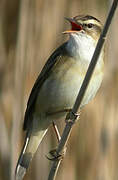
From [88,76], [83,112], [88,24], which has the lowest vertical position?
[83,112]

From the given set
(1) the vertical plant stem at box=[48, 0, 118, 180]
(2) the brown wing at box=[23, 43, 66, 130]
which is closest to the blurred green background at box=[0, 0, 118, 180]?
(2) the brown wing at box=[23, 43, 66, 130]

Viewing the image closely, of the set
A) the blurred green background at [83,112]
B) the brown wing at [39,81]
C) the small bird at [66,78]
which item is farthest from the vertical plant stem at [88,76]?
the blurred green background at [83,112]

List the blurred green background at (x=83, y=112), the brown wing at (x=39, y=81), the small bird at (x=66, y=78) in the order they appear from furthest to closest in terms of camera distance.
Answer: the blurred green background at (x=83, y=112) → the brown wing at (x=39, y=81) → the small bird at (x=66, y=78)

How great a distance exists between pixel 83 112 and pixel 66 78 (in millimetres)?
859

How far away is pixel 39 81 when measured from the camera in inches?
97.2

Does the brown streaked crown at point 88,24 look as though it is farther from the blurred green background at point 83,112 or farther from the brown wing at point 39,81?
the blurred green background at point 83,112

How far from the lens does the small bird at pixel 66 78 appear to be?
224 cm

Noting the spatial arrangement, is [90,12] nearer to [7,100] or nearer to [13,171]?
[7,100]

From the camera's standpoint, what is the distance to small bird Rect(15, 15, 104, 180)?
2236 mm

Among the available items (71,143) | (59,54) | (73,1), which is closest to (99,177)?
(71,143)

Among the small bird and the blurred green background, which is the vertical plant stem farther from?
the blurred green background

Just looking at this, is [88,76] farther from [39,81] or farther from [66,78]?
[39,81]

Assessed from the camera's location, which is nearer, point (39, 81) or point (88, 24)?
point (88, 24)

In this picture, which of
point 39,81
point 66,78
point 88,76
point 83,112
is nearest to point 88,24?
point 66,78
